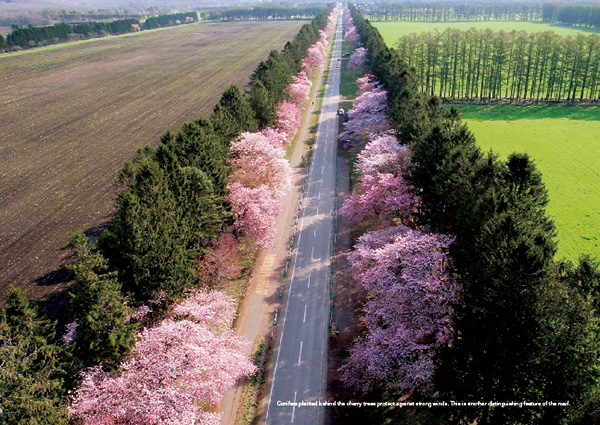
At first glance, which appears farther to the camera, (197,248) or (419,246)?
(197,248)

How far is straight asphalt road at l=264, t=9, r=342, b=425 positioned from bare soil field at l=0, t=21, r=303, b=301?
26.0m

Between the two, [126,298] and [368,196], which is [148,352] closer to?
[126,298]

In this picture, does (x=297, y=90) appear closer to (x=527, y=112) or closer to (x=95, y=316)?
(x=527, y=112)

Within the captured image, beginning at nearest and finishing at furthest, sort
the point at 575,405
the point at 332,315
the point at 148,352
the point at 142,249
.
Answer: the point at 575,405, the point at 148,352, the point at 142,249, the point at 332,315

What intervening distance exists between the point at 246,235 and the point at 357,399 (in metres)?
23.8

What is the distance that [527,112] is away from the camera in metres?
105

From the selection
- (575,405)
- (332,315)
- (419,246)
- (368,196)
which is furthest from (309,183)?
(575,405)

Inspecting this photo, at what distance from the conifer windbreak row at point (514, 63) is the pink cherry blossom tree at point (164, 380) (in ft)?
327

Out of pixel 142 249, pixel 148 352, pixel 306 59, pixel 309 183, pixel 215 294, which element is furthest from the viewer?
pixel 306 59

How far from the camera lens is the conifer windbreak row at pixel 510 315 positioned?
21562mm

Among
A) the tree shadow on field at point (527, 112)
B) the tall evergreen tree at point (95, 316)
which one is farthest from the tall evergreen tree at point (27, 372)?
the tree shadow on field at point (527, 112)

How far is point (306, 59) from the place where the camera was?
131250 millimetres

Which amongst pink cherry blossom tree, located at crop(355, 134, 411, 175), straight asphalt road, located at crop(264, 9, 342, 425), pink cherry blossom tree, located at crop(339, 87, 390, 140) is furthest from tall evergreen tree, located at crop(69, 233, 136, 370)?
pink cherry blossom tree, located at crop(339, 87, 390, 140)

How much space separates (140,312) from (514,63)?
4803 inches
